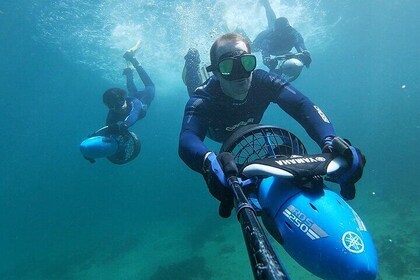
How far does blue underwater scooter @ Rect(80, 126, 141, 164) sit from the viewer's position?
8602 millimetres

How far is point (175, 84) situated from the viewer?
42.9 metres

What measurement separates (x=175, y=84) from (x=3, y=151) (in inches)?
1420

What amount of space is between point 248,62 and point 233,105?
801mm

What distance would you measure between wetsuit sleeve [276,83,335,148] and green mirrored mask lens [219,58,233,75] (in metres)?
0.98

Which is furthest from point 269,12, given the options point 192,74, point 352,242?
point 352,242

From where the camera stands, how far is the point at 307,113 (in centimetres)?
372

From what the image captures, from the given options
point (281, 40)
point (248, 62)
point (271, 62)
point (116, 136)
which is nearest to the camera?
point (248, 62)

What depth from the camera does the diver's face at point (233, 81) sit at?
12.0 ft

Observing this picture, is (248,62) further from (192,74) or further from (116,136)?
(192,74)

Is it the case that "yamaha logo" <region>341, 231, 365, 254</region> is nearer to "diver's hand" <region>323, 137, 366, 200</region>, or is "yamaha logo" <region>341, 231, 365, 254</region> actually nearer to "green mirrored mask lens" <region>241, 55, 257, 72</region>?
"diver's hand" <region>323, 137, 366, 200</region>

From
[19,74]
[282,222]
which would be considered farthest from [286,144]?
[19,74]

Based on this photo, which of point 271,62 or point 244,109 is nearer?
point 244,109

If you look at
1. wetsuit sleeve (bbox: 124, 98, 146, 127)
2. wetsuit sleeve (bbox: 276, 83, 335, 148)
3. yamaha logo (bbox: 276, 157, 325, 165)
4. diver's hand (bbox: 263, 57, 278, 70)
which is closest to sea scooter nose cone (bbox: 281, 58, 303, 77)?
diver's hand (bbox: 263, 57, 278, 70)

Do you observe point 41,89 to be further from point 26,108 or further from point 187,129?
point 187,129
